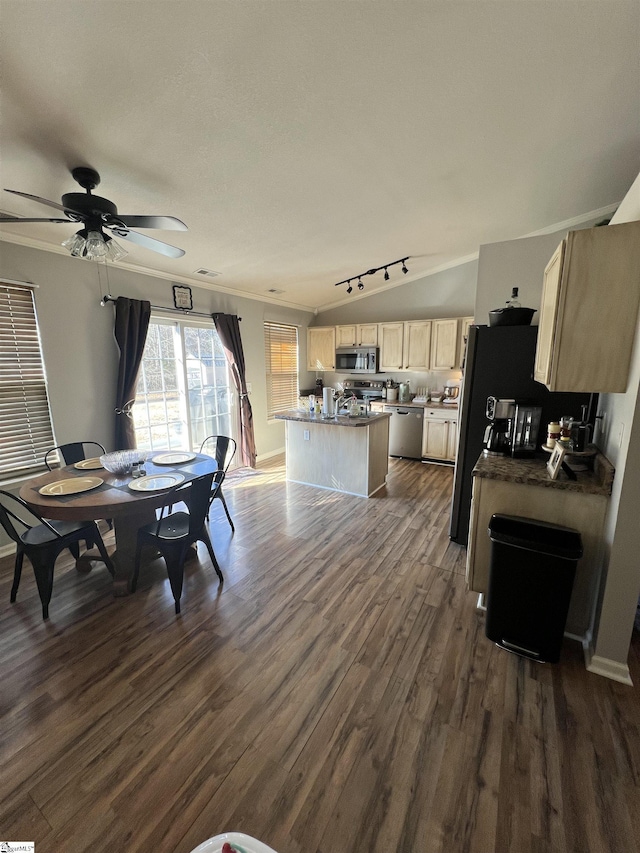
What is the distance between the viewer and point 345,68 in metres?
1.66

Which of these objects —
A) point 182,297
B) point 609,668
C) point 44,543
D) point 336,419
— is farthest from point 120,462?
point 609,668

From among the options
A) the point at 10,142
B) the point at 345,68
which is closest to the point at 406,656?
the point at 345,68

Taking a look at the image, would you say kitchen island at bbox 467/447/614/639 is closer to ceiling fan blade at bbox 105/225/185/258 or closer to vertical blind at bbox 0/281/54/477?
ceiling fan blade at bbox 105/225/185/258

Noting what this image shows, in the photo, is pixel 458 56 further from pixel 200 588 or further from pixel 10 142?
pixel 200 588

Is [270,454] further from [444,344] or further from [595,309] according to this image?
[595,309]

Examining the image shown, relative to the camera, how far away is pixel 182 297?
422 cm

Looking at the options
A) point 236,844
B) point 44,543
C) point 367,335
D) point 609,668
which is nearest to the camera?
point 236,844

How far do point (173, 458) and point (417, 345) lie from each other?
4252 mm

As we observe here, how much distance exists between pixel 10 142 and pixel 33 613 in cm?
278

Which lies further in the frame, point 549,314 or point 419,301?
point 419,301

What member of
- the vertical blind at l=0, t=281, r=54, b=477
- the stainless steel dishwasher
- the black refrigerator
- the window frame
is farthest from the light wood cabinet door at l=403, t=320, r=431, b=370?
the vertical blind at l=0, t=281, r=54, b=477

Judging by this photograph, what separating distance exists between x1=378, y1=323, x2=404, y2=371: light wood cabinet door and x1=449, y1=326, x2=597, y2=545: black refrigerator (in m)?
3.14

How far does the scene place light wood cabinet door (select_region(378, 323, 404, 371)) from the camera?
5.82m

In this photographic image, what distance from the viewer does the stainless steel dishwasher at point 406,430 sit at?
5.58m
